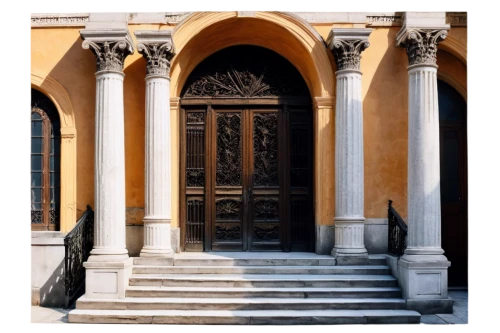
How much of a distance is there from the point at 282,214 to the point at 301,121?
202cm

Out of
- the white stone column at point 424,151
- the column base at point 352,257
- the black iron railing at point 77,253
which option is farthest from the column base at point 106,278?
the white stone column at point 424,151

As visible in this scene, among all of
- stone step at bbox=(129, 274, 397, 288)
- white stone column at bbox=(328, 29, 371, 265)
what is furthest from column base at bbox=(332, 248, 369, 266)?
stone step at bbox=(129, 274, 397, 288)

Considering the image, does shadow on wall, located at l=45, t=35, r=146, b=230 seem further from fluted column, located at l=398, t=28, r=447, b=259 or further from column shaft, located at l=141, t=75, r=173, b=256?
fluted column, located at l=398, t=28, r=447, b=259

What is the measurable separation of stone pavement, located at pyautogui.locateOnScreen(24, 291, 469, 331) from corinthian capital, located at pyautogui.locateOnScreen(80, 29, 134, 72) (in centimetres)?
443

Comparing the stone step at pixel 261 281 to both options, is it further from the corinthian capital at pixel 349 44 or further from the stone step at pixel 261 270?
the corinthian capital at pixel 349 44

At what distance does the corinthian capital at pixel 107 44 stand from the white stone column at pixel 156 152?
379 mm

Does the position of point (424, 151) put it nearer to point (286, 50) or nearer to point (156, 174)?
point (286, 50)

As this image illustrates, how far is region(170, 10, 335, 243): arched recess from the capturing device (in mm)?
10312

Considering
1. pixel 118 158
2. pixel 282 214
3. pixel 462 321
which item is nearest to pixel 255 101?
pixel 282 214

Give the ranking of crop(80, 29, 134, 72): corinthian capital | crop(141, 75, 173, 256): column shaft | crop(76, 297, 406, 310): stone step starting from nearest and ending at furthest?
crop(76, 297, 406, 310): stone step
crop(80, 29, 134, 72): corinthian capital
crop(141, 75, 173, 256): column shaft

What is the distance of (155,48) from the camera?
9.77 meters

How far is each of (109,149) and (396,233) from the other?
5.59m

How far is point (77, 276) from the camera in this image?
31.9ft

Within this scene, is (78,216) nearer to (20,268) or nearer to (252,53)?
(252,53)
